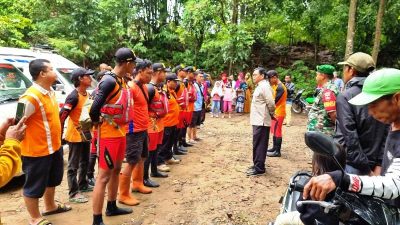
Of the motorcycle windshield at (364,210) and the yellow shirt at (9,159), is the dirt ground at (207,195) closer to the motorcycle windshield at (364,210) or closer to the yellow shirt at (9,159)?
the yellow shirt at (9,159)

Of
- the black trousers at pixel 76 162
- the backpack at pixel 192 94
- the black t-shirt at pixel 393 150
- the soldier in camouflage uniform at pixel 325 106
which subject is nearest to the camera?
the black t-shirt at pixel 393 150

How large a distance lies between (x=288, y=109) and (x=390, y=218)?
11048 mm

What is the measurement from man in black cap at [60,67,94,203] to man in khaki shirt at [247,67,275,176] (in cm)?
294

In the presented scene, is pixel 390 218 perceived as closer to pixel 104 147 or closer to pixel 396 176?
pixel 396 176

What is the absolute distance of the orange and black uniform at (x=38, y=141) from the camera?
3.83 m

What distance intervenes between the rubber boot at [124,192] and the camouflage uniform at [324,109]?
2.69 m

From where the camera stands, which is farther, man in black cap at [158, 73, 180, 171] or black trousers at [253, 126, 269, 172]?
man in black cap at [158, 73, 180, 171]

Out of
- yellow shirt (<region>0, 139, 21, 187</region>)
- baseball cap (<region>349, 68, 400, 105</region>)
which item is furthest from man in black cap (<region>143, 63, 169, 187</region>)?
baseball cap (<region>349, 68, 400, 105</region>)

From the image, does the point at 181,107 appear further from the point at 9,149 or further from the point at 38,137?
the point at 9,149

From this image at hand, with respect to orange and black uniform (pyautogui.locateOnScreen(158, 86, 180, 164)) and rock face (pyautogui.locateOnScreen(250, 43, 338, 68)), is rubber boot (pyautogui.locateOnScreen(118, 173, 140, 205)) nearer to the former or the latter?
orange and black uniform (pyautogui.locateOnScreen(158, 86, 180, 164))

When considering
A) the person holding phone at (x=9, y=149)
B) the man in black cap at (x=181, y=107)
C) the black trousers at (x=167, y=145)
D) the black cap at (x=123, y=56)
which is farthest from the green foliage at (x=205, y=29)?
the person holding phone at (x=9, y=149)

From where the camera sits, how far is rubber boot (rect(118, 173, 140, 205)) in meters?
4.89

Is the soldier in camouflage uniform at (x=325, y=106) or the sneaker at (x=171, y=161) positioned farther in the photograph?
the sneaker at (x=171, y=161)

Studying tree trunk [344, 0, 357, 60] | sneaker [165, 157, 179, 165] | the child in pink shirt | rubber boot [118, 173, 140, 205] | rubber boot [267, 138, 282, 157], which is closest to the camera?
rubber boot [118, 173, 140, 205]
